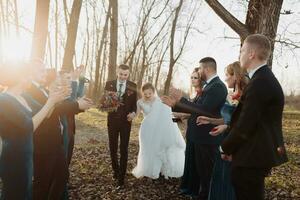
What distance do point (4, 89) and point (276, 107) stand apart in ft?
10.2

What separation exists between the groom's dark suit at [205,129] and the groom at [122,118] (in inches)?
63.0

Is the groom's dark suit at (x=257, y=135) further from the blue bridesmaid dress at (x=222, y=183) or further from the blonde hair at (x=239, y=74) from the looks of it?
the blue bridesmaid dress at (x=222, y=183)

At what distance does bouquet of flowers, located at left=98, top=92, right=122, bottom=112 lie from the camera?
25.7 ft

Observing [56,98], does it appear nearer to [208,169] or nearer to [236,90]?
[236,90]

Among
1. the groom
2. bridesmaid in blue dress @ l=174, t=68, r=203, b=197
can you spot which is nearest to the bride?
the groom

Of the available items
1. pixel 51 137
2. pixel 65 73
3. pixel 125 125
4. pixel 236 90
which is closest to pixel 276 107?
pixel 236 90

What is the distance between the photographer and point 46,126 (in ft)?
17.2

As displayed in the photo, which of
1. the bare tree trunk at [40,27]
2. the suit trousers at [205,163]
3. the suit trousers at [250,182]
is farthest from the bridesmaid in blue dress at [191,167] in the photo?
the bare tree trunk at [40,27]

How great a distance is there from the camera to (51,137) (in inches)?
206

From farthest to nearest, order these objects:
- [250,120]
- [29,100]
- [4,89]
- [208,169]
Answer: [208,169] < [29,100] < [4,89] < [250,120]

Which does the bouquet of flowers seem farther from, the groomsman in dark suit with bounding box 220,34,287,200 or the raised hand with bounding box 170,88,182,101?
the groomsman in dark suit with bounding box 220,34,287,200

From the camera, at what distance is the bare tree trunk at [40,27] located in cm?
1216

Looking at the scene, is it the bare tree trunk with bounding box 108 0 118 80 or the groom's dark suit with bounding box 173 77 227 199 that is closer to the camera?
the groom's dark suit with bounding box 173 77 227 199

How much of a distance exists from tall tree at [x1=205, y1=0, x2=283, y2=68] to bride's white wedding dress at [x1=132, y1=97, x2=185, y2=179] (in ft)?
7.69
